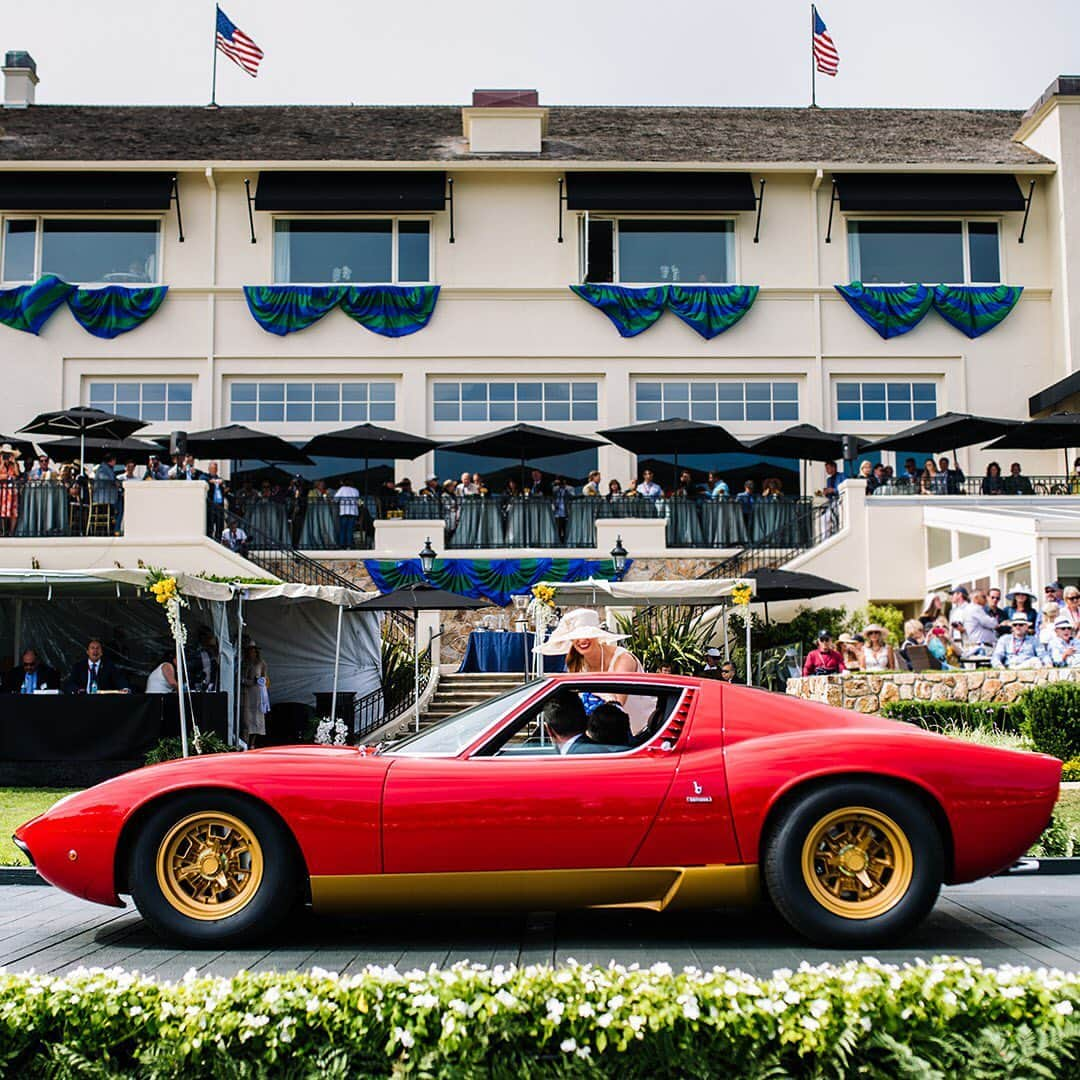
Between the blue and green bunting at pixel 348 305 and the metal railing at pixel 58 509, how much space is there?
24.4 feet

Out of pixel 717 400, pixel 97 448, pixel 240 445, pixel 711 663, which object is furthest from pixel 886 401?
pixel 97 448

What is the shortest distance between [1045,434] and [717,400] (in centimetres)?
756

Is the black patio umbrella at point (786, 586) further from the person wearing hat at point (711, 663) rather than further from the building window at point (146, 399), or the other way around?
the building window at point (146, 399)

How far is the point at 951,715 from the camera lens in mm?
15367

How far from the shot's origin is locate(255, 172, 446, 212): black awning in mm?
30594

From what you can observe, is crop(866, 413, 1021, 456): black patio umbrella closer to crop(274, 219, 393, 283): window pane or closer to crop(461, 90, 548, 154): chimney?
crop(461, 90, 548, 154): chimney

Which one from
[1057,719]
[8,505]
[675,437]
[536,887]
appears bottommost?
[536,887]

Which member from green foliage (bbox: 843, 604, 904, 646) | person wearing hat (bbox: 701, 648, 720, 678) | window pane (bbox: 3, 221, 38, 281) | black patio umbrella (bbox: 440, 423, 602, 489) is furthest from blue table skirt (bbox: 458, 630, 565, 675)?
window pane (bbox: 3, 221, 38, 281)

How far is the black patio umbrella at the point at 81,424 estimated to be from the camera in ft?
80.8

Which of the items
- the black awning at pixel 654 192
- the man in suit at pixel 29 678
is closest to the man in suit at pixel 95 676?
the man in suit at pixel 29 678

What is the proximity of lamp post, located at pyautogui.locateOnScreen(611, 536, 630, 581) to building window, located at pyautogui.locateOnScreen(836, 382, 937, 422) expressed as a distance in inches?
317

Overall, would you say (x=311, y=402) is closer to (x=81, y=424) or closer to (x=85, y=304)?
(x=85, y=304)

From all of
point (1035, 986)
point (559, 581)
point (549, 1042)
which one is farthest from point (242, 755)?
point (559, 581)

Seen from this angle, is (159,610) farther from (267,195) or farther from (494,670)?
(267,195)
